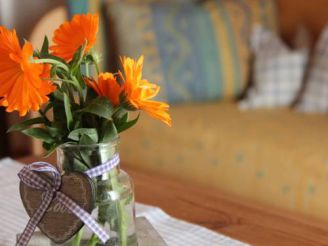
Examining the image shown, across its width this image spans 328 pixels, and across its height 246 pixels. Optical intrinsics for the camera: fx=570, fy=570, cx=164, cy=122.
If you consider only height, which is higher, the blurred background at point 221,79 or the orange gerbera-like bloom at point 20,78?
the orange gerbera-like bloom at point 20,78

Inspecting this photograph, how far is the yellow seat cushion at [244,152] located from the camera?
1.75m

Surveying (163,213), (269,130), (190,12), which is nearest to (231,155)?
(269,130)

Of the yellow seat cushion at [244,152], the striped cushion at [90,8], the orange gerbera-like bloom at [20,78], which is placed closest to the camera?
the orange gerbera-like bloom at [20,78]

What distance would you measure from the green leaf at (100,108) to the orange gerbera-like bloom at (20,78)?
0.06 metres

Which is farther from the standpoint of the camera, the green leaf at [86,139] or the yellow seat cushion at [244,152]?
the yellow seat cushion at [244,152]

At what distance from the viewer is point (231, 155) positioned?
1897 mm

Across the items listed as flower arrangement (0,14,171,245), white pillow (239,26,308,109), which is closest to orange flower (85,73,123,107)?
flower arrangement (0,14,171,245)

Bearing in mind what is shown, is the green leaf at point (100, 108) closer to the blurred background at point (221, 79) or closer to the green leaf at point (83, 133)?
the green leaf at point (83, 133)

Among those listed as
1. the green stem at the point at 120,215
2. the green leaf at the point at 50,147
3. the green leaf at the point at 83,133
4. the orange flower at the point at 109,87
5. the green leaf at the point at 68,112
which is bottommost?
the green stem at the point at 120,215

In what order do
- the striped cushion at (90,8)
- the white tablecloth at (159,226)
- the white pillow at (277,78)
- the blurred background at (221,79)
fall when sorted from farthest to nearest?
the white pillow at (277,78) < the striped cushion at (90,8) < the blurred background at (221,79) < the white tablecloth at (159,226)

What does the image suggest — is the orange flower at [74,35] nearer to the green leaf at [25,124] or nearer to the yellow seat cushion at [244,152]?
the green leaf at [25,124]

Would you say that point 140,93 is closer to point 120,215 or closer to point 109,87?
point 109,87

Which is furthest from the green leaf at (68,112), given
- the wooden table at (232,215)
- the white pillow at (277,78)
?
the white pillow at (277,78)

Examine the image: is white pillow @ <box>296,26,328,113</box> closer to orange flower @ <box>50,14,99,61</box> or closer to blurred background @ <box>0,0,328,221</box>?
blurred background @ <box>0,0,328,221</box>
